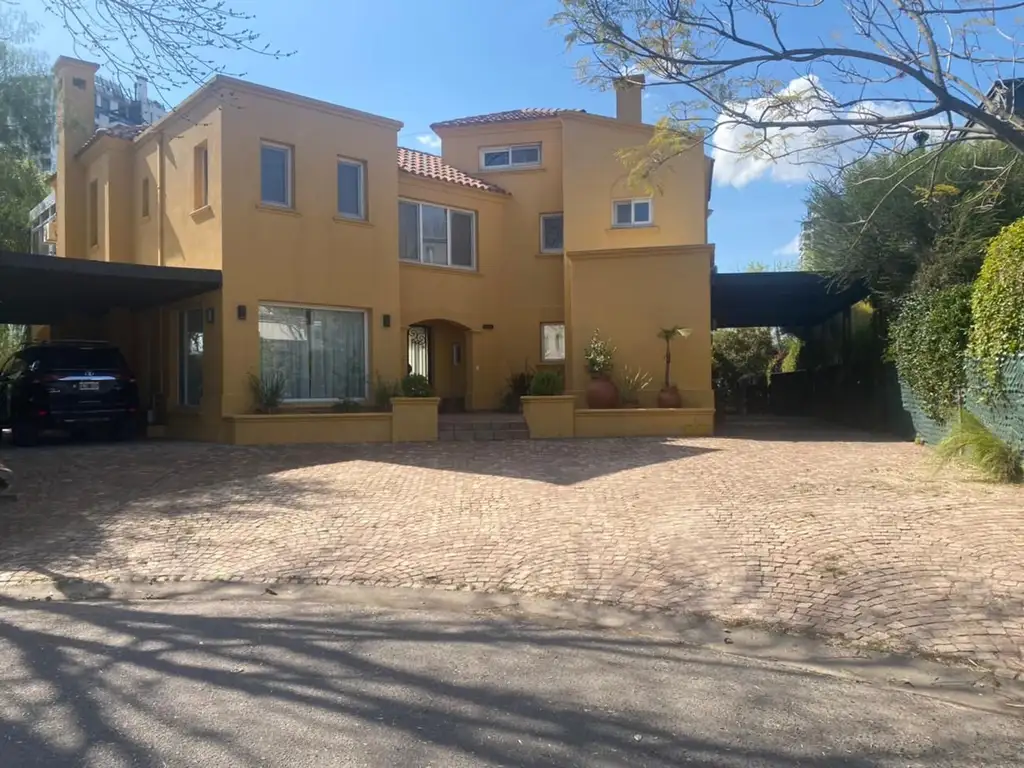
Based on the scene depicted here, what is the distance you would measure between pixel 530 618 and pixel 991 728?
2757 millimetres

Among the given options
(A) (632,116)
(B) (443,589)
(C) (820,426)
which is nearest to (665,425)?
(C) (820,426)

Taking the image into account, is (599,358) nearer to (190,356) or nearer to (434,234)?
(434,234)

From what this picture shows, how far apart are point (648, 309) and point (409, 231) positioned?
5.54 meters

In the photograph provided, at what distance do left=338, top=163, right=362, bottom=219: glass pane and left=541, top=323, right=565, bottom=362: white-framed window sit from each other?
5.79 meters

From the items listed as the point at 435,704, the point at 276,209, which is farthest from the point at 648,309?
the point at 435,704

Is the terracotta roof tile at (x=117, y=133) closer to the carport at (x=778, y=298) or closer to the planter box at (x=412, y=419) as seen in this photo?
the planter box at (x=412, y=419)

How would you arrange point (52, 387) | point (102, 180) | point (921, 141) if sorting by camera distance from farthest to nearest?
1. point (102, 180)
2. point (52, 387)
3. point (921, 141)

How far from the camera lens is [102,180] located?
18016 mm

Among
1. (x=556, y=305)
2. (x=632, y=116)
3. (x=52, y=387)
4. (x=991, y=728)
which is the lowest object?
(x=991, y=728)

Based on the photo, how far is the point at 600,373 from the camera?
1675cm

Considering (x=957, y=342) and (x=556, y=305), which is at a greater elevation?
(x=556, y=305)

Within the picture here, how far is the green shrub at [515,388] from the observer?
64.0 ft

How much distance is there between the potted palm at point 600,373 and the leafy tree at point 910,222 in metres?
4.44

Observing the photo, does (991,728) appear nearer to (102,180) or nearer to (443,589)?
(443,589)
